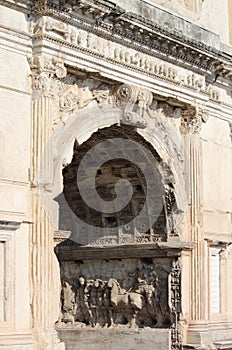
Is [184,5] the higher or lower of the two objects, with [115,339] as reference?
higher

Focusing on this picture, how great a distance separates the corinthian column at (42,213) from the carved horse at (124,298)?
414 centimetres

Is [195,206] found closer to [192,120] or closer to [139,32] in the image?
[192,120]

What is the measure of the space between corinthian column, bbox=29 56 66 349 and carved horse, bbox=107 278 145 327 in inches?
163

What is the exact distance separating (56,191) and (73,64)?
1.78 meters

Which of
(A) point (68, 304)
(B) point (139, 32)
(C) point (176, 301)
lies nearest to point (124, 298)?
(C) point (176, 301)

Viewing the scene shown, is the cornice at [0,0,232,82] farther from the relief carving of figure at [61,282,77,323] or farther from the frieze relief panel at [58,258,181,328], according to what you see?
the relief carving of figure at [61,282,77,323]

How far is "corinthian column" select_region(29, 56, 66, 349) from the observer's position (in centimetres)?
1185


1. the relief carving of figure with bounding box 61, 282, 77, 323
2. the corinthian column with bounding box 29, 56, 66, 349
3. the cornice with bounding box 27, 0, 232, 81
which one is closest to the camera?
the corinthian column with bounding box 29, 56, 66, 349

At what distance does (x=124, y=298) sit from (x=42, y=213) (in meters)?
4.63

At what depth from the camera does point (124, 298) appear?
16203 millimetres

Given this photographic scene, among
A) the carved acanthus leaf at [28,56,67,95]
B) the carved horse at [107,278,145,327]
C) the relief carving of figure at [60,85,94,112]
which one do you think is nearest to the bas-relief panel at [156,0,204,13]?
the relief carving of figure at [60,85,94,112]

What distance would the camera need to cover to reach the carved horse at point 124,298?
1602 centimetres

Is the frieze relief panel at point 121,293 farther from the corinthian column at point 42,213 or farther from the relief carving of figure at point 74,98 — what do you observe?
the corinthian column at point 42,213

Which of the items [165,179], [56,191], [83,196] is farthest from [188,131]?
[56,191]
